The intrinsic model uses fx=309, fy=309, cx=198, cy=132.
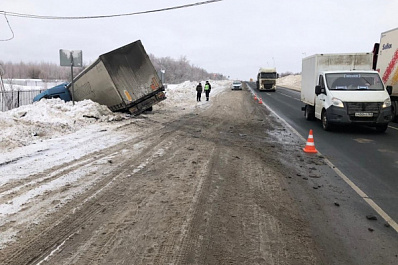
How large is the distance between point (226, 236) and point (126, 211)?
1513mm

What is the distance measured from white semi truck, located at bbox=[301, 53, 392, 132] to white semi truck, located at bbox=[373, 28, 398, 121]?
1.99 metres

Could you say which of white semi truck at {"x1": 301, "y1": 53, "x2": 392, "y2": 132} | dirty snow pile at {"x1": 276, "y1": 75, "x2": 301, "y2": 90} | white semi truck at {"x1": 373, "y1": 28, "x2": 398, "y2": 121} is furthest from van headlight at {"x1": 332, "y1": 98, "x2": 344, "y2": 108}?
dirty snow pile at {"x1": 276, "y1": 75, "x2": 301, "y2": 90}

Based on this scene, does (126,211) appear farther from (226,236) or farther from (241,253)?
(241,253)

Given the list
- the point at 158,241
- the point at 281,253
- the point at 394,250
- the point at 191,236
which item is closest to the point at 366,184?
the point at 394,250

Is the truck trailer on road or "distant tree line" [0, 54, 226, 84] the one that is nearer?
the truck trailer on road

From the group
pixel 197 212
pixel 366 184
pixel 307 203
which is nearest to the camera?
pixel 197 212

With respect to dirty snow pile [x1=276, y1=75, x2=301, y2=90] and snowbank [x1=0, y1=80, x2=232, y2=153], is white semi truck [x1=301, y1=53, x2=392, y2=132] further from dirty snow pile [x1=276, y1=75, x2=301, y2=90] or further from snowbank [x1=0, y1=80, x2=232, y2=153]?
dirty snow pile [x1=276, y1=75, x2=301, y2=90]

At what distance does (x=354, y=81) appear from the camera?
38.3ft

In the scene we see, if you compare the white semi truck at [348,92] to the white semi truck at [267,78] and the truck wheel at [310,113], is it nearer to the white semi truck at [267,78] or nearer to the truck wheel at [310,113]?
the truck wheel at [310,113]

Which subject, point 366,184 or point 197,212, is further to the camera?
point 366,184

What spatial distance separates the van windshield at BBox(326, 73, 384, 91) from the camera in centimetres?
1146

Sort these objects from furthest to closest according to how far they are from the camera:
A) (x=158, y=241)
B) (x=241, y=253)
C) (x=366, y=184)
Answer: (x=366, y=184) → (x=158, y=241) → (x=241, y=253)

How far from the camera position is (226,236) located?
366 centimetres

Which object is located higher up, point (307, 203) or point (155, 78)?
point (155, 78)
